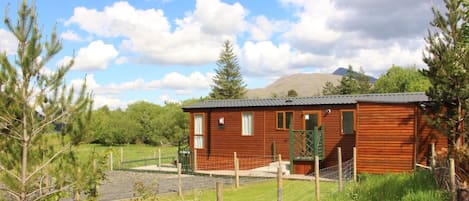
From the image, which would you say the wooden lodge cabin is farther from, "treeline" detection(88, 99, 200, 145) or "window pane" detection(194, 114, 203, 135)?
"treeline" detection(88, 99, 200, 145)

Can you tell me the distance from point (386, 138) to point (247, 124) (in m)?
7.16

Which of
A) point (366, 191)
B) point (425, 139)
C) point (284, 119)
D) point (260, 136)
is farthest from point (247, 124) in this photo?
point (366, 191)

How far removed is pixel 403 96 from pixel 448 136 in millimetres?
3909

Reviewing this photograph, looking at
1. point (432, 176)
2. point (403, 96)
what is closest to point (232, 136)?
point (403, 96)

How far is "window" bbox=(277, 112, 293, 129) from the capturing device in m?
19.9

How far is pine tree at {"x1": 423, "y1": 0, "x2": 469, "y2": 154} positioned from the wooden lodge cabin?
84 cm

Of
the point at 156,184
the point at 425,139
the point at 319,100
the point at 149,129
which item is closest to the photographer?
the point at 156,184

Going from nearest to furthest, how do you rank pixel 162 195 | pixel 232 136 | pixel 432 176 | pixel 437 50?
pixel 432 176 → pixel 162 195 → pixel 437 50 → pixel 232 136

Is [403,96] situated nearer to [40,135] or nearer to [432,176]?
[432,176]

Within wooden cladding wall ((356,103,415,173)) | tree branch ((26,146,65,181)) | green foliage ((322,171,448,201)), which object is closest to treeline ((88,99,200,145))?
wooden cladding wall ((356,103,415,173))

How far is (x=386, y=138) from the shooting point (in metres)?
15.2

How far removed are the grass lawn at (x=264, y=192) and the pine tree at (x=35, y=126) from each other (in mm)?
6038

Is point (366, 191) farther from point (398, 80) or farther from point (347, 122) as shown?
point (398, 80)

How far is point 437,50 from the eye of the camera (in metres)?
14.6
